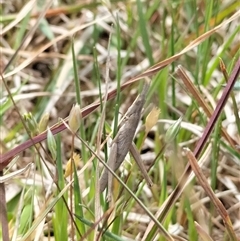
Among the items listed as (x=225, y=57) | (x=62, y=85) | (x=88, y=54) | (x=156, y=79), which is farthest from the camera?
(x=88, y=54)

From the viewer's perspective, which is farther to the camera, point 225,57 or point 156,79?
point 225,57

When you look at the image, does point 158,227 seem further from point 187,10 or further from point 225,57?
point 187,10

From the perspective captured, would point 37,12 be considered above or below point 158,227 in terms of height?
above

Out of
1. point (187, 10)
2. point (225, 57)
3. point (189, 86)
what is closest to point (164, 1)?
point (187, 10)

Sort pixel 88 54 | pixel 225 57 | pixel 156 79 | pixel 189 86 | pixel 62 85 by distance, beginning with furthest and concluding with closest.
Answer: pixel 88 54, pixel 62 85, pixel 225 57, pixel 156 79, pixel 189 86

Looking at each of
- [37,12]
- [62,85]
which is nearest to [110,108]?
[62,85]

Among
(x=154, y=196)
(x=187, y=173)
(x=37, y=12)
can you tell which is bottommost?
(x=154, y=196)

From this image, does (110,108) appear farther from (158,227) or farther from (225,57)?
(158,227)
